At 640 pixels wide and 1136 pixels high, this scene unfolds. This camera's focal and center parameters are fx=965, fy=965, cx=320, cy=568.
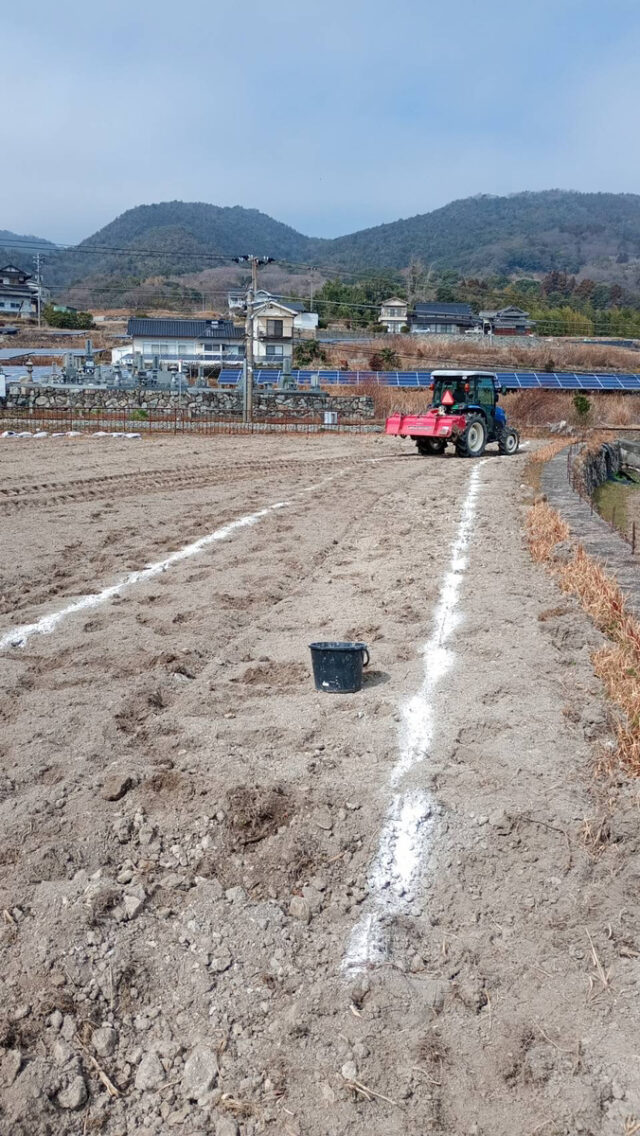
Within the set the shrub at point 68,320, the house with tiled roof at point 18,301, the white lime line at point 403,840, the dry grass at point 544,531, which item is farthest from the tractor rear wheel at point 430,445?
the house with tiled roof at point 18,301

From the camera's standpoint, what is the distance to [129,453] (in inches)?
821

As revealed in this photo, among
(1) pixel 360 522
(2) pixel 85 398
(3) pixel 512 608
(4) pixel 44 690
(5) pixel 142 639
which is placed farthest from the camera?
(2) pixel 85 398

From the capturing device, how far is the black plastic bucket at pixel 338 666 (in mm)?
5332

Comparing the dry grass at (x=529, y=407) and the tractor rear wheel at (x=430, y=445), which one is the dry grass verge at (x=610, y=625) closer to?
the tractor rear wheel at (x=430, y=445)

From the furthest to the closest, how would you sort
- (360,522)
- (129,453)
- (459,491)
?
(129,453) → (459,491) → (360,522)

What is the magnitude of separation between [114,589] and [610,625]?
3783 millimetres

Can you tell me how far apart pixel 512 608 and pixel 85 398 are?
34402 millimetres

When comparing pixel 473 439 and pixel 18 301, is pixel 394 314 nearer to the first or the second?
pixel 18 301

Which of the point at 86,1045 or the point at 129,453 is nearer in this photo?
the point at 86,1045

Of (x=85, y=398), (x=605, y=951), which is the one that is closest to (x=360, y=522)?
(x=605, y=951)

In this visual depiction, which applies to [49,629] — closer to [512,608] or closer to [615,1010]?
[512,608]

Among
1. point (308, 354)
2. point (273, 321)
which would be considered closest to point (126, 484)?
point (308, 354)

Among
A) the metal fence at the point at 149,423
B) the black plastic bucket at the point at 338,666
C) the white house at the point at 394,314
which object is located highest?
the white house at the point at 394,314

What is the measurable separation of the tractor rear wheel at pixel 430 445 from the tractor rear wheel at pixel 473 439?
19.4 inches
